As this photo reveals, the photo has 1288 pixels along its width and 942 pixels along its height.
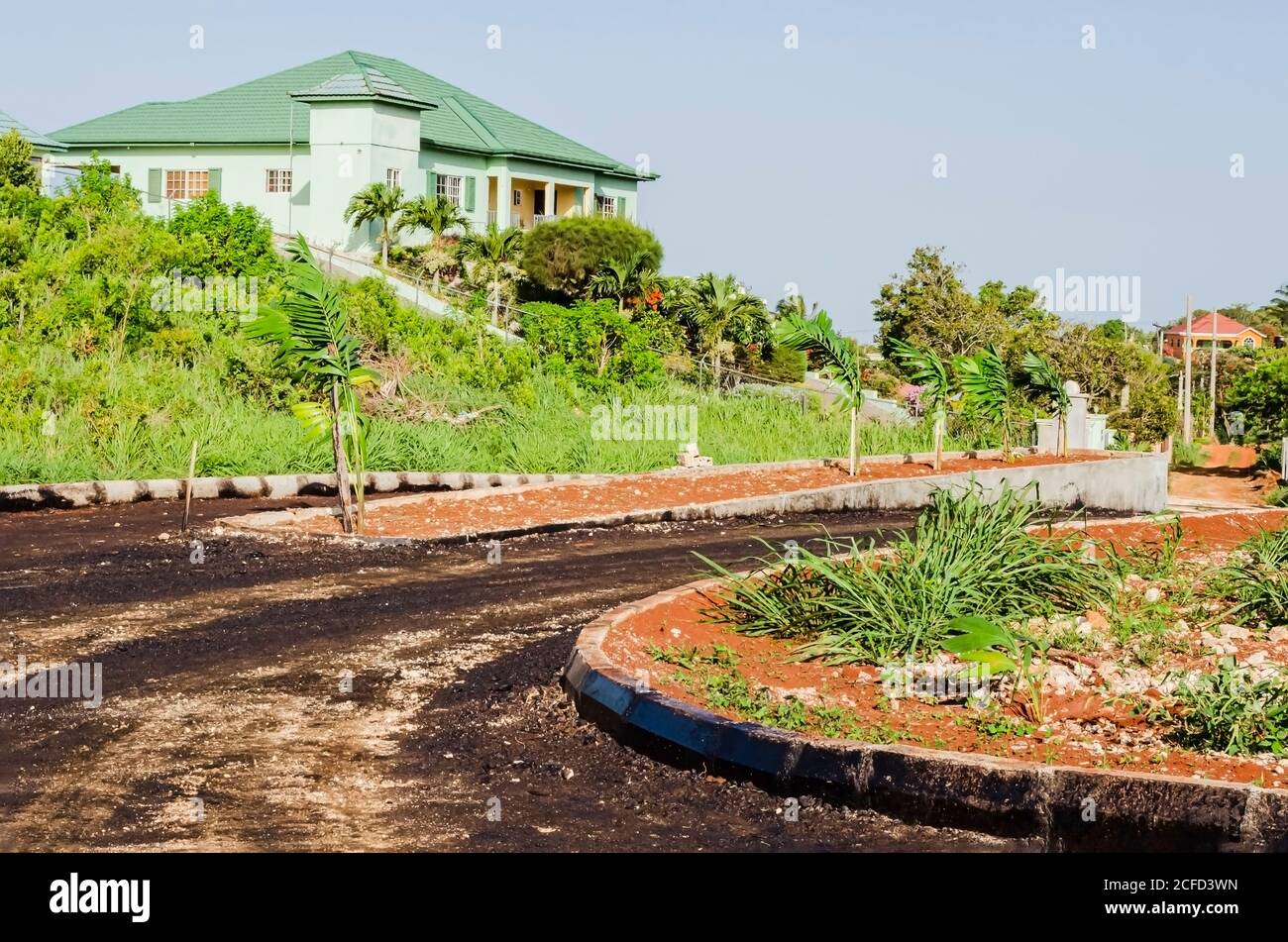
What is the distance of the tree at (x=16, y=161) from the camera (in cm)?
3581

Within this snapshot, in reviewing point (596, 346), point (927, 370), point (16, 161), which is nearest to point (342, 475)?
point (927, 370)

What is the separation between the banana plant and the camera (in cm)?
816

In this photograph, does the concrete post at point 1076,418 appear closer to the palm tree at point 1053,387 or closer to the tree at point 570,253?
the palm tree at point 1053,387

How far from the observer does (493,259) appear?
50.3 meters

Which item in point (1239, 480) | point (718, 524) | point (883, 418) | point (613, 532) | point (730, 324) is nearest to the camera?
point (613, 532)

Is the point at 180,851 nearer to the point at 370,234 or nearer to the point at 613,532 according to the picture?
the point at 613,532

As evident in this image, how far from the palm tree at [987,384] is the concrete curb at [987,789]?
1749 cm

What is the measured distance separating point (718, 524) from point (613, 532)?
1525 millimetres

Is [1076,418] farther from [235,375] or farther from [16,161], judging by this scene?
[16,161]

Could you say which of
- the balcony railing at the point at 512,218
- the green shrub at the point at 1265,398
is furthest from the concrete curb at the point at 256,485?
the green shrub at the point at 1265,398

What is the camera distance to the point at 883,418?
36.1m

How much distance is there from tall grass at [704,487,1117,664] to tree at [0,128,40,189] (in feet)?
98.0

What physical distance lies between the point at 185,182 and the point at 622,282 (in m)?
18.4
